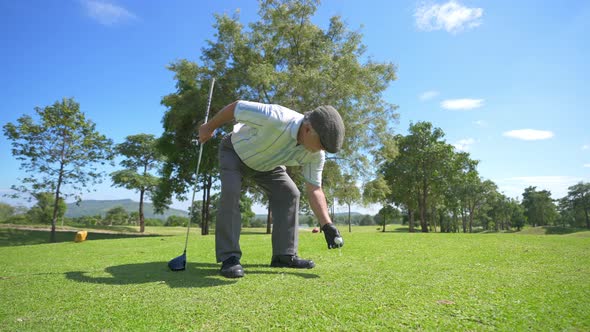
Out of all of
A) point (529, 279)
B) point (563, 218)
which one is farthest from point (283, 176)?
point (563, 218)

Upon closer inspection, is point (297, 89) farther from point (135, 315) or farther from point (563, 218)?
point (563, 218)

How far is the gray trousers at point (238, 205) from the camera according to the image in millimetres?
3598

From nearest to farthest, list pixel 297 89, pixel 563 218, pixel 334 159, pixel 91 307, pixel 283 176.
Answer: pixel 91 307, pixel 283 176, pixel 297 89, pixel 334 159, pixel 563 218

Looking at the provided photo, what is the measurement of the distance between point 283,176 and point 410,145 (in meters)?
37.8

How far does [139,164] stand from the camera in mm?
40812

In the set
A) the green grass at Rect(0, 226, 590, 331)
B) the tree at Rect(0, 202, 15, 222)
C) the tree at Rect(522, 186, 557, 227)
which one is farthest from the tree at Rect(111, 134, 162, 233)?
the tree at Rect(522, 186, 557, 227)

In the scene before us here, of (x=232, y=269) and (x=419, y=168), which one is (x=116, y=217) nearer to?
(x=419, y=168)

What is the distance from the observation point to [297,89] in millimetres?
19312

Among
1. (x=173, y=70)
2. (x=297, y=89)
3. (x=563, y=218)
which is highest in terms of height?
(x=173, y=70)

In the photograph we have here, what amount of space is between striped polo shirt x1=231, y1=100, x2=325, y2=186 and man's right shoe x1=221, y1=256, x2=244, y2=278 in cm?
116

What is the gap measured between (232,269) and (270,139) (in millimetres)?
1496

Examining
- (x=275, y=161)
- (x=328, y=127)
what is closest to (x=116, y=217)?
(x=275, y=161)

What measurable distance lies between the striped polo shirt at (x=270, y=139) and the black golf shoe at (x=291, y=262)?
1009 mm

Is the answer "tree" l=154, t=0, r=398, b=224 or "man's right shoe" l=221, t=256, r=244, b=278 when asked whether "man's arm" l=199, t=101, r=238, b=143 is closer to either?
"man's right shoe" l=221, t=256, r=244, b=278
